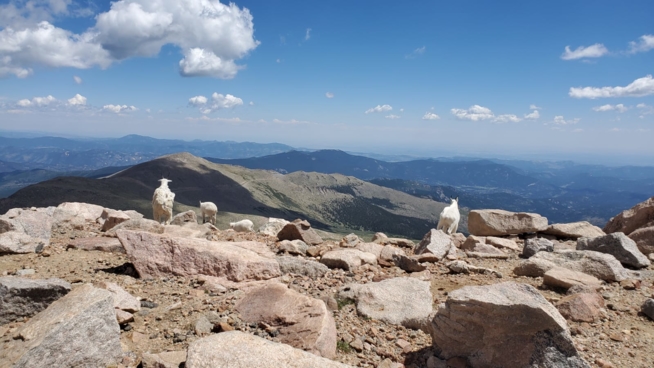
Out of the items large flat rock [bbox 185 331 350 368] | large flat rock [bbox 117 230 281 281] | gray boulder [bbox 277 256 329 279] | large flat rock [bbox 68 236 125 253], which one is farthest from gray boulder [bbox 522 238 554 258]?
large flat rock [bbox 68 236 125 253]

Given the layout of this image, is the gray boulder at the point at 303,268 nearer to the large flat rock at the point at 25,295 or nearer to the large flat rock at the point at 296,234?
the large flat rock at the point at 296,234

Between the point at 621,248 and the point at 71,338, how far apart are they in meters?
15.3

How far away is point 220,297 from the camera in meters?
8.16

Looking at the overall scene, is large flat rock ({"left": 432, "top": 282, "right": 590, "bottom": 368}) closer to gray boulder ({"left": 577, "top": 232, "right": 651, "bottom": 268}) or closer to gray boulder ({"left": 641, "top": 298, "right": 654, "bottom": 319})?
gray boulder ({"left": 641, "top": 298, "right": 654, "bottom": 319})

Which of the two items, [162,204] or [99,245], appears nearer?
[99,245]

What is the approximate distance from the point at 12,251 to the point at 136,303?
5828 millimetres

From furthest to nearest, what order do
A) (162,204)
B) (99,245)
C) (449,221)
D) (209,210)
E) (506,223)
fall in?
(209,210) < (449,221) < (162,204) < (506,223) < (99,245)

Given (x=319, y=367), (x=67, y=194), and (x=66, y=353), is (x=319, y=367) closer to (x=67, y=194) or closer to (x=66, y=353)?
(x=66, y=353)

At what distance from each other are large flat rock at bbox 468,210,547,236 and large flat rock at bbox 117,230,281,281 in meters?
12.8

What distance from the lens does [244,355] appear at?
4984 millimetres

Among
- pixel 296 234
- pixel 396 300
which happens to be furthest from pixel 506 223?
pixel 396 300

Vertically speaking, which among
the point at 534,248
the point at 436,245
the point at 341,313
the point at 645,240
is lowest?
the point at 341,313

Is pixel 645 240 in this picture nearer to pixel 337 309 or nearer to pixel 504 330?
pixel 504 330

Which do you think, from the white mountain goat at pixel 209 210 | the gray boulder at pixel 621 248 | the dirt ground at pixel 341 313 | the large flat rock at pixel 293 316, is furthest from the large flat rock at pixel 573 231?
the white mountain goat at pixel 209 210
